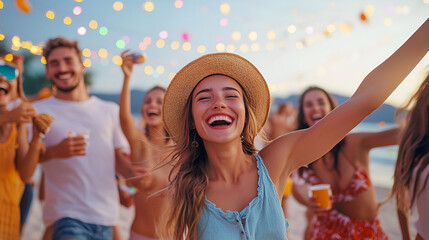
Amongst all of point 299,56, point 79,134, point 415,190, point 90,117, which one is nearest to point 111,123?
point 90,117

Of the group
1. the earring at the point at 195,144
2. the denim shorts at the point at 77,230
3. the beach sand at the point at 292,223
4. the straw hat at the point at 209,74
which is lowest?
the beach sand at the point at 292,223

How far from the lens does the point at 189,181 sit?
6.34 feet

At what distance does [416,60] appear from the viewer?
1.66m

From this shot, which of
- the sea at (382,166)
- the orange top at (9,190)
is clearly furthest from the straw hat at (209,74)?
the sea at (382,166)

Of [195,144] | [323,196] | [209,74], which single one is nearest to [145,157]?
[195,144]

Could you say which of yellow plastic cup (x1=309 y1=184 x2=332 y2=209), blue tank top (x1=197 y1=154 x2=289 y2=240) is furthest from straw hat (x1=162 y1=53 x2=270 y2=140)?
yellow plastic cup (x1=309 y1=184 x2=332 y2=209)

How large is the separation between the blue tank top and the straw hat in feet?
1.86

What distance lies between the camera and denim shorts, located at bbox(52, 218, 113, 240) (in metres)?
3.04

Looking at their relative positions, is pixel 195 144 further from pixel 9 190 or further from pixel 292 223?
pixel 292 223

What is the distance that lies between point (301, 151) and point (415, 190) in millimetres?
985

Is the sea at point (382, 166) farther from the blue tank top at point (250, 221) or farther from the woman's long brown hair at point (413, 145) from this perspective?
the blue tank top at point (250, 221)

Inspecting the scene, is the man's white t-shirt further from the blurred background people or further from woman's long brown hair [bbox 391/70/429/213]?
woman's long brown hair [bbox 391/70/429/213]

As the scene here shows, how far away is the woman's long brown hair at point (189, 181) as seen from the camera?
71.3 inches

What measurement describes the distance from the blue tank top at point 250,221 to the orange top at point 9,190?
1.93m
